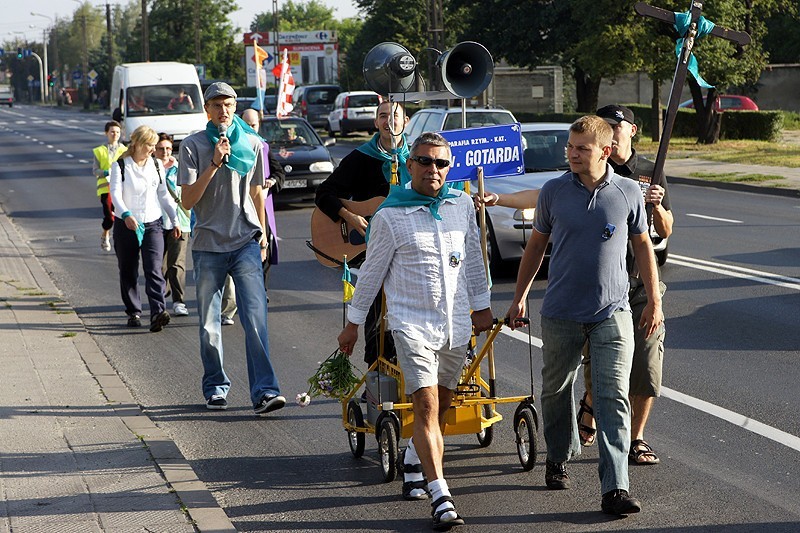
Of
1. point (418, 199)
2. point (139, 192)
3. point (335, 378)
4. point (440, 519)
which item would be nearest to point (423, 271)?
point (418, 199)

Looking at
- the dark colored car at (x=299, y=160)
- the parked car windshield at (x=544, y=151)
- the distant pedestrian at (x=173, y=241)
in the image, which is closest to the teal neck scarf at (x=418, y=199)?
the distant pedestrian at (x=173, y=241)

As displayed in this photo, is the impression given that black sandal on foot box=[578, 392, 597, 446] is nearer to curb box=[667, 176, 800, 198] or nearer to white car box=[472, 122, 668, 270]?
white car box=[472, 122, 668, 270]

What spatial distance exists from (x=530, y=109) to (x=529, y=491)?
4600 centimetres

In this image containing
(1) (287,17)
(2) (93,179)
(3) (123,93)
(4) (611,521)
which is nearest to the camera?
(4) (611,521)

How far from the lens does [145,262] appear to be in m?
10.9

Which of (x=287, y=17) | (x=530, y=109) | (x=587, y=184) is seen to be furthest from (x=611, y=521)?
(x=287, y=17)

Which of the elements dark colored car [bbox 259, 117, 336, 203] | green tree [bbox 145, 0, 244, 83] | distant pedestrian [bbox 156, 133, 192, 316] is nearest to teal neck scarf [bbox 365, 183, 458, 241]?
distant pedestrian [bbox 156, 133, 192, 316]

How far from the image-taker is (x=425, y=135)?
559cm

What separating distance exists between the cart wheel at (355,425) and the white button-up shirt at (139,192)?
4.69 m

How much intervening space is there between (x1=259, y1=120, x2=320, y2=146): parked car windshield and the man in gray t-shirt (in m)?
14.6

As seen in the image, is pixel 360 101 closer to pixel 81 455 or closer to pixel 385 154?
pixel 385 154

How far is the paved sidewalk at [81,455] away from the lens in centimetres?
554

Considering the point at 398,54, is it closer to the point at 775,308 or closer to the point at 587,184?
the point at 587,184

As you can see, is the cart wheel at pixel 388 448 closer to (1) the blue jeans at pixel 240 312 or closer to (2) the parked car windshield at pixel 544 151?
(1) the blue jeans at pixel 240 312
